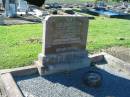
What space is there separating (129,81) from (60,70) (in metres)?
1.78

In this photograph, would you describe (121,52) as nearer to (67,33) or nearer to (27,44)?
(67,33)

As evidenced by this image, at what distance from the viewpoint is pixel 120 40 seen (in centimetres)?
1062

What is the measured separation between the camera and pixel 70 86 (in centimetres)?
625

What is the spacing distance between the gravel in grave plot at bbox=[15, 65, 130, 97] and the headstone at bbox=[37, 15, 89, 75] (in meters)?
0.25

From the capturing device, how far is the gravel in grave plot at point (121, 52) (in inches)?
329

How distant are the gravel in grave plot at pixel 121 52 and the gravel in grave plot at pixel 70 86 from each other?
4.33ft

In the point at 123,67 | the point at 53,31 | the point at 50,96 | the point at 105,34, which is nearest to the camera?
the point at 50,96

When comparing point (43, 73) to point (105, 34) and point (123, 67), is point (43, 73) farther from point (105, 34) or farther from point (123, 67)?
point (105, 34)

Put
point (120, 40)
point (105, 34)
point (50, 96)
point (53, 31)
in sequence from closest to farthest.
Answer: point (50, 96) < point (53, 31) < point (120, 40) < point (105, 34)

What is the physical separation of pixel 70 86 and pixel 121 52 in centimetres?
325

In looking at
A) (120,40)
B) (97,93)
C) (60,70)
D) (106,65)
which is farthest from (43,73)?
(120,40)

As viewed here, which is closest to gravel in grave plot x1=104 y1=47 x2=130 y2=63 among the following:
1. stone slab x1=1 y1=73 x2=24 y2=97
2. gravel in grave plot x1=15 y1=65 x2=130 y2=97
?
gravel in grave plot x1=15 y1=65 x2=130 y2=97

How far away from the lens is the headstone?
6672mm

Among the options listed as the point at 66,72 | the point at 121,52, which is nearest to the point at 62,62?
the point at 66,72
